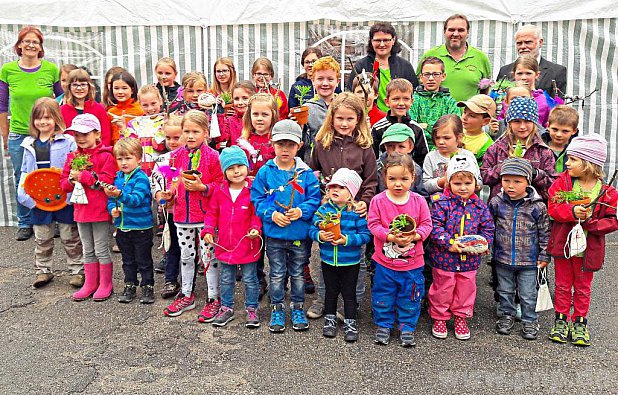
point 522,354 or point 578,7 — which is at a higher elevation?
point 578,7

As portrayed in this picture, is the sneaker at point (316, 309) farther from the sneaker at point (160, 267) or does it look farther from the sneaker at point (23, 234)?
the sneaker at point (23, 234)

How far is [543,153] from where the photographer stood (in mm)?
4734

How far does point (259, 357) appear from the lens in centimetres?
424

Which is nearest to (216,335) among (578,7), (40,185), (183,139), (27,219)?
(183,139)

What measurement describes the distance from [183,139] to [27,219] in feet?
10.3

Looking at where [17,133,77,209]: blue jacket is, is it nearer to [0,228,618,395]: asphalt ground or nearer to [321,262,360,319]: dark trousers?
[0,228,618,395]: asphalt ground

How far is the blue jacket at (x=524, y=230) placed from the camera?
14.7ft

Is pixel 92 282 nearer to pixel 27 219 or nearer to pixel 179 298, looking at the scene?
pixel 179 298

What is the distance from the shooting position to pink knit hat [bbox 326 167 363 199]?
4.40m

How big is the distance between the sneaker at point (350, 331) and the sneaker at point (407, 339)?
34cm

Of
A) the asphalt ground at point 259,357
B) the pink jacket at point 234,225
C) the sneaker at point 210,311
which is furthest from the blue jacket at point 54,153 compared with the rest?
the sneaker at point 210,311

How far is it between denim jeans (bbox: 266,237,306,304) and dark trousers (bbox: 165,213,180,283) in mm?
981

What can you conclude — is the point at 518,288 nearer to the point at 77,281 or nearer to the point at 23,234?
the point at 77,281

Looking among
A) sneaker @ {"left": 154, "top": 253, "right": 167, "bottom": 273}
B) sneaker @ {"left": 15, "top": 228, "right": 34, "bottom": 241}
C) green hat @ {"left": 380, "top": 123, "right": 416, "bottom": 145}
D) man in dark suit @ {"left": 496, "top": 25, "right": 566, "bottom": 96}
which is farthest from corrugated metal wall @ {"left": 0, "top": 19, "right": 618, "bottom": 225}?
green hat @ {"left": 380, "top": 123, "right": 416, "bottom": 145}
